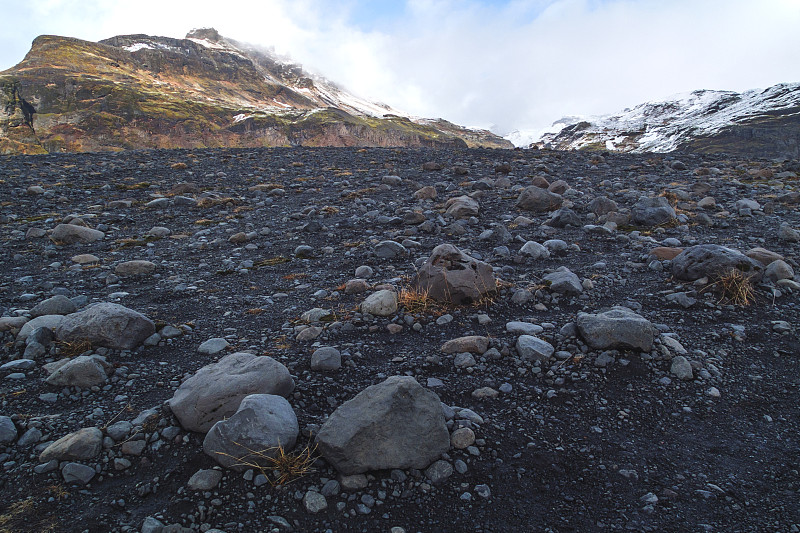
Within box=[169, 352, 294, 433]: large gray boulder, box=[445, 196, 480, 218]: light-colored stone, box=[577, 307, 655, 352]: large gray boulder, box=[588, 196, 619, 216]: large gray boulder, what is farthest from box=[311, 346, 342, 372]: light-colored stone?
box=[588, 196, 619, 216]: large gray boulder

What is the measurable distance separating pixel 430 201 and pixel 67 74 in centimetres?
13127

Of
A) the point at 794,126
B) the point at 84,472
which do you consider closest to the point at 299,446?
the point at 84,472

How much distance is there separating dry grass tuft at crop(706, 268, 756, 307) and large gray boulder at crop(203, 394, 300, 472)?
16.9 ft

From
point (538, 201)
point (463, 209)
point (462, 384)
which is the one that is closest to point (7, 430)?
point (462, 384)

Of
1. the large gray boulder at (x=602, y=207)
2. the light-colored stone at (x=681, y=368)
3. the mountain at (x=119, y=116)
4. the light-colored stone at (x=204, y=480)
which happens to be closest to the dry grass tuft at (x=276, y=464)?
the light-colored stone at (x=204, y=480)

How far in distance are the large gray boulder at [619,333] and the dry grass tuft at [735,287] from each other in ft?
5.49

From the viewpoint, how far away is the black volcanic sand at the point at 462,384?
96.9 inches

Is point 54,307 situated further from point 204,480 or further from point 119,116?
point 119,116

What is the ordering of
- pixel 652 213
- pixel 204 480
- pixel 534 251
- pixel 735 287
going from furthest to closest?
A: pixel 652 213
pixel 534 251
pixel 735 287
pixel 204 480

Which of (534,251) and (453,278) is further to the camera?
(534,251)

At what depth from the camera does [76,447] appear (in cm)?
276

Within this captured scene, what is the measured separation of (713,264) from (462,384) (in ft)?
12.7

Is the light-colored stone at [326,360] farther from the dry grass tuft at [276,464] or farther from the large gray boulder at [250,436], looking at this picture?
the dry grass tuft at [276,464]

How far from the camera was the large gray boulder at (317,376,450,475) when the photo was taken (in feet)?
8.89
